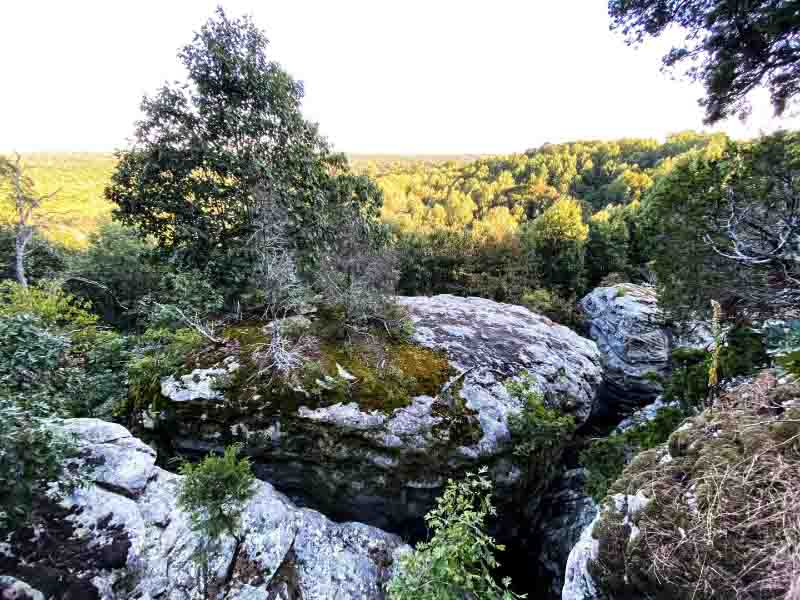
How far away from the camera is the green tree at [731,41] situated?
3.67 m

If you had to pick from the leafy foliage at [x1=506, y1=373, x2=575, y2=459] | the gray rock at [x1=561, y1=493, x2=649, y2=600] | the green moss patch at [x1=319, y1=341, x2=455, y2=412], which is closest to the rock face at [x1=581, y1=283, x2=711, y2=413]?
→ the leafy foliage at [x1=506, y1=373, x2=575, y2=459]

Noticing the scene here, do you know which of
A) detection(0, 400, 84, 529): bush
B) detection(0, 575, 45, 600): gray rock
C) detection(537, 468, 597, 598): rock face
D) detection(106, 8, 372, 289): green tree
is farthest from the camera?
detection(106, 8, 372, 289): green tree

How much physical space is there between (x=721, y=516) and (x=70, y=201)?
24.2 m

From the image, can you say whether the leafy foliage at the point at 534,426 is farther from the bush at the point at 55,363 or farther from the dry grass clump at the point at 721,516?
the bush at the point at 55,363

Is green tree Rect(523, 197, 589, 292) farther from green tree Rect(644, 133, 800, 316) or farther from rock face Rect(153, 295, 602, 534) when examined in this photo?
rock face Rect(153, 295, 602, 534)

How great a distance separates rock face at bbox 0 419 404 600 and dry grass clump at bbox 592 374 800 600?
12.1ft

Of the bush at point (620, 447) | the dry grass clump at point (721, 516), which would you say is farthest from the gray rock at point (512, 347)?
the dry grass clump at point (721, 516)

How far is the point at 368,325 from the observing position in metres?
7.46

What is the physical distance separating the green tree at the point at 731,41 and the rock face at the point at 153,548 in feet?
27.2

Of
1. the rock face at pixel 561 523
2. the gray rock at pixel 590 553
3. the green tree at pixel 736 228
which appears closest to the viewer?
the gray rock at pixel 590 553

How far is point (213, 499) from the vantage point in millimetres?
3754

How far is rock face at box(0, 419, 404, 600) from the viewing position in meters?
3.20

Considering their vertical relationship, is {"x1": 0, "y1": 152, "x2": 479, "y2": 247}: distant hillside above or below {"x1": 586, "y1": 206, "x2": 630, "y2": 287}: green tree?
above

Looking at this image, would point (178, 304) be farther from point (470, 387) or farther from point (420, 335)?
point (470, 387)
